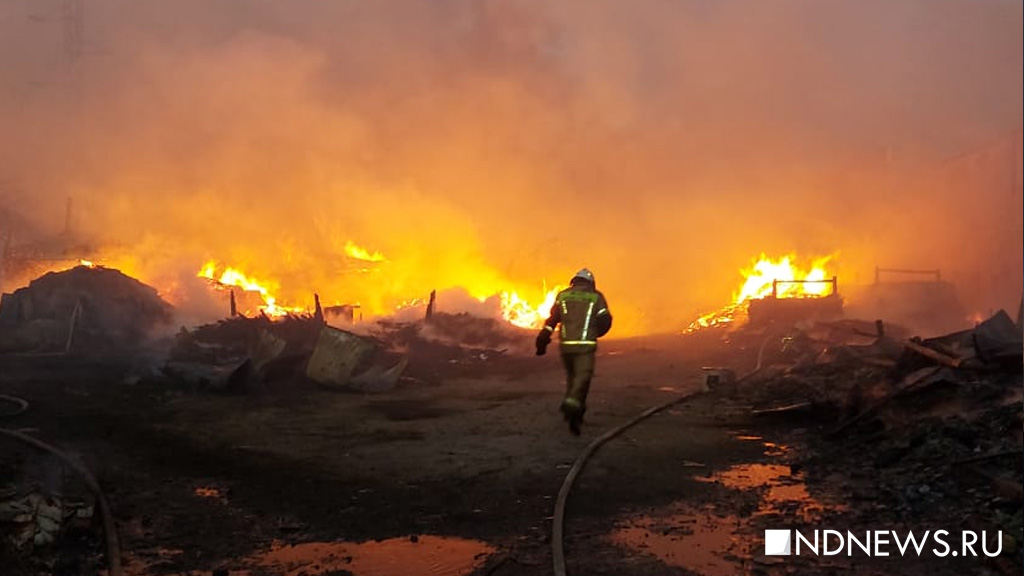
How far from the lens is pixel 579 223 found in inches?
1464

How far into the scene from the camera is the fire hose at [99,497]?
4871 mm

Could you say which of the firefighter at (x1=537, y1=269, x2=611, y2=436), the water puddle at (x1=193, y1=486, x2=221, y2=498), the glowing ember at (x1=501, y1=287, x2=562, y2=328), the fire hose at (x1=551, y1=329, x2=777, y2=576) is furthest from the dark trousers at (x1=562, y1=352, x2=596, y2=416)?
the glowing ember at (x1=501, y1=287, x2=562, y2=328)

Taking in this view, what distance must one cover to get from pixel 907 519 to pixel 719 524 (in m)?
1.45

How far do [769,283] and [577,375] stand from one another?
22898 millimetres

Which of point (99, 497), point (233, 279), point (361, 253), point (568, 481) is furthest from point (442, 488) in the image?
point (361, 253)

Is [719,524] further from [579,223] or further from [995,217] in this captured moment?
[995,217]

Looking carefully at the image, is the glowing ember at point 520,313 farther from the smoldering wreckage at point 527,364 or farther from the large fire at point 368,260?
the smoldering wreckage at point 527,364

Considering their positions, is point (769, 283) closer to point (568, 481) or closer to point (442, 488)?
point (568, 481)

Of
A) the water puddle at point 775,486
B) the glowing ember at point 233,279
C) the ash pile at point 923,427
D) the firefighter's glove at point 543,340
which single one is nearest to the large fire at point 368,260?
the glowing ember at point 233,279

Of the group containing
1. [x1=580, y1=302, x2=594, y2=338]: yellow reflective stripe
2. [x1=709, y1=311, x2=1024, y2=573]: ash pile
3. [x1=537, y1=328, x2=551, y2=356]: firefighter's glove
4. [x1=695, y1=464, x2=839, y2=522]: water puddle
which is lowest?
[x1=695, y1=464, x2=839, y2=522]: water puddle

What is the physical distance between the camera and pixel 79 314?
2319 cm

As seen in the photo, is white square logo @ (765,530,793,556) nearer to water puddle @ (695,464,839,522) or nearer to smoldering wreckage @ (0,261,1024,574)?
smoldering wreckage @ (0,261,1024,574)

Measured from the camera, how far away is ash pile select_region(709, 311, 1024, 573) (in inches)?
226

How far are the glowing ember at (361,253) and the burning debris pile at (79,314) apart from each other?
962cm
